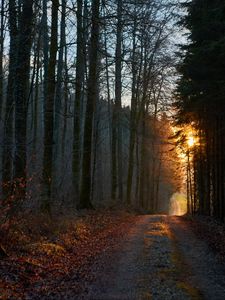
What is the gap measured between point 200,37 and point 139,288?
1405cm

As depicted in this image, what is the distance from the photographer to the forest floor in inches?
300

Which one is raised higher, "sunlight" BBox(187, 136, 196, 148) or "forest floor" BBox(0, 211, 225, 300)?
"sunlight" BBox(187, 136, 196, 148)

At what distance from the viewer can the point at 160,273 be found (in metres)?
9.12

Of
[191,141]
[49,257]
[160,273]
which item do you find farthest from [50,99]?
[191,141]

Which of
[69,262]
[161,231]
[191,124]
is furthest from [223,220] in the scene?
[69,262]

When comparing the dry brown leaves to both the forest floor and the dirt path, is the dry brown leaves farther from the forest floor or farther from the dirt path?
the dirt path

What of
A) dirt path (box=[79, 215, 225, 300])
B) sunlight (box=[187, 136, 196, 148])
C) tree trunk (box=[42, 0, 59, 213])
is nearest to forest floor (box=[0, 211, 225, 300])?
dirt path (box=[79, 215, 225, 300])

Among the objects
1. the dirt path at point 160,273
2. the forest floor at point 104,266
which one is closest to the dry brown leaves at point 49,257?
the forest floor at point 104,266

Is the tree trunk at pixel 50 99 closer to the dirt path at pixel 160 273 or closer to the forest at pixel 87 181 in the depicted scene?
the forest at pixel 87 181

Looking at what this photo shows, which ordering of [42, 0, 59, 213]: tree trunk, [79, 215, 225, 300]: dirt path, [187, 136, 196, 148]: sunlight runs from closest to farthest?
[79, 215, 225, 300]: dirt path
[42, 0, 59, 213]: tree trunk
[187, 136, 196, 148]: sunlight

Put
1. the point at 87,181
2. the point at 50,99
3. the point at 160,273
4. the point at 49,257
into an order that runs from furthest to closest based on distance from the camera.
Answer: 1. the point at 87,181
2. the point at 50,99
3. the point at 49,257
4. the point at 160,273

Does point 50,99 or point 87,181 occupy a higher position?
point 50,99

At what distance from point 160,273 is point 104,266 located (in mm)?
1432

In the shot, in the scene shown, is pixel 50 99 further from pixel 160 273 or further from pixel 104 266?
pixel 160 273
